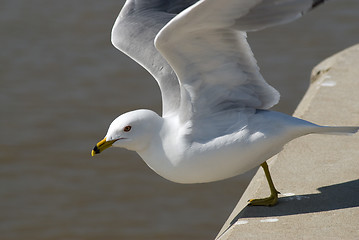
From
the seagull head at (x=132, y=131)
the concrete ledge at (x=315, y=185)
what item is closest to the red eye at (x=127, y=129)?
the seagull head at (x=132, y=131)

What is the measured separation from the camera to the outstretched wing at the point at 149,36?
3.68 meters

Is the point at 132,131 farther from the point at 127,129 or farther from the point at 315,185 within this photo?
the point at 315,185

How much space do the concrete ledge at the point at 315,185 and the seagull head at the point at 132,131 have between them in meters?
0.57

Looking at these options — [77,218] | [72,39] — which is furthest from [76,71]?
[77,218]

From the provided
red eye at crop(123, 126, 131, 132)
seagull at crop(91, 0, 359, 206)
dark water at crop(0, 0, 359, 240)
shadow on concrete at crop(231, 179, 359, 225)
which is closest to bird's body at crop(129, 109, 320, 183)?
seagull at crop(91, 0, 359, 206)

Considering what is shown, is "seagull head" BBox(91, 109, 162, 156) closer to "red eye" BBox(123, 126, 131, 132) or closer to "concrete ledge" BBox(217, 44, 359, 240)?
"red eye" BBox(123, 126, 131, 132)

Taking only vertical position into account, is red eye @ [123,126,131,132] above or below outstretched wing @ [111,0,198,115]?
below

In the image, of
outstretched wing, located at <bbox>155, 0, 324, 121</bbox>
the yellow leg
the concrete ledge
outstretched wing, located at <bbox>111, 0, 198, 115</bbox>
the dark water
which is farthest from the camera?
the dark water

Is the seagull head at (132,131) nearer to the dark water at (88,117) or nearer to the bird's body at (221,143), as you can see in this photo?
the bird's body at (221,143)

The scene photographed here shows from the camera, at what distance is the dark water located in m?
5.22

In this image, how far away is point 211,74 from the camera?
3.30 metres

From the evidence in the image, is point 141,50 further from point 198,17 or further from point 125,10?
point 198,17

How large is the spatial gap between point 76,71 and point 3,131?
113 cm

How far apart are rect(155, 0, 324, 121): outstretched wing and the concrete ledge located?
1.57 feet
